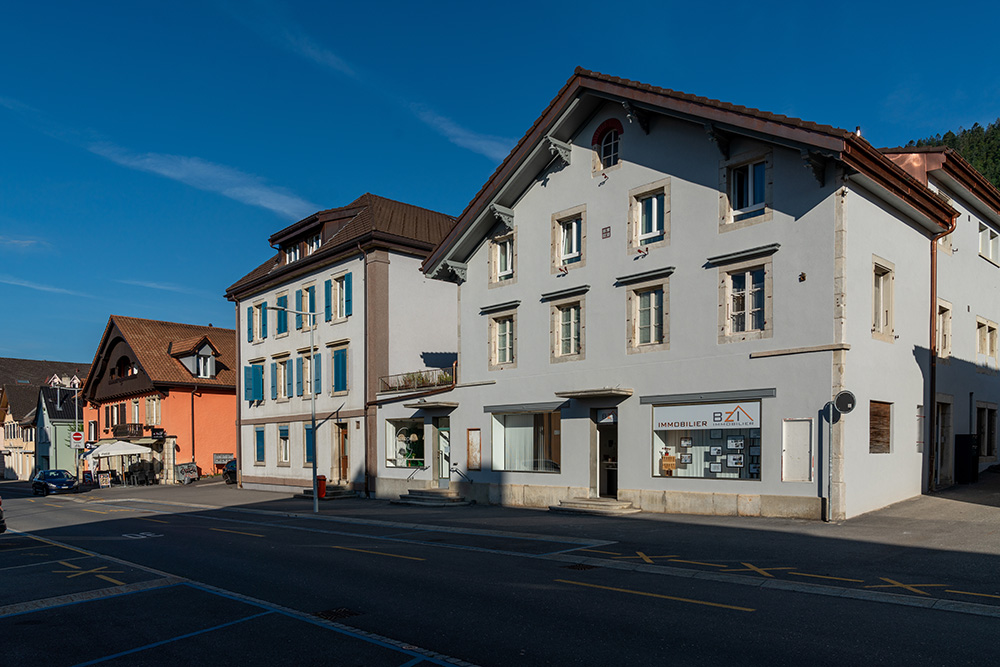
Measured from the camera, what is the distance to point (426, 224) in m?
37.0

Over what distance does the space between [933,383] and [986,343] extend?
18.5 ft

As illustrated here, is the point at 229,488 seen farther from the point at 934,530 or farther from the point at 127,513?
the point at 934,530

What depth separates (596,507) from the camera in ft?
71.6

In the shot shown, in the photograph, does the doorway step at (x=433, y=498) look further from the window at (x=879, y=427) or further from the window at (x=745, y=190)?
the window at (x=879, y=427)

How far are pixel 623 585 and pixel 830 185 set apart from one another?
11.5 m

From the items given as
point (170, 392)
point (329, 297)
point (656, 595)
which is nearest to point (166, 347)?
point (170, 392)

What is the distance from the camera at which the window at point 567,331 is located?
24.0 metres

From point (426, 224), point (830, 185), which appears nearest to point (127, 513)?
point (426, 224)

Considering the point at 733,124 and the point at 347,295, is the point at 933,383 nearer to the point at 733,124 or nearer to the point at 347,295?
the point at 733,124

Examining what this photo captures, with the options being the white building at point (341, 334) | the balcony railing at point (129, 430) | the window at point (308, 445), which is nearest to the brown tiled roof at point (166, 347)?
the balcony railing at point (129, 430)

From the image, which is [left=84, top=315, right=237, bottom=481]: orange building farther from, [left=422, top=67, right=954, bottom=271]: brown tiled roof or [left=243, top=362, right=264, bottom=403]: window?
[left=422, top=67, right=954, bottom=271]: brown tiled roof

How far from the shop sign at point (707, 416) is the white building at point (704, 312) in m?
0.06

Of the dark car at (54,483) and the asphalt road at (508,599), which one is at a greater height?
the asphalt road at (508,599)

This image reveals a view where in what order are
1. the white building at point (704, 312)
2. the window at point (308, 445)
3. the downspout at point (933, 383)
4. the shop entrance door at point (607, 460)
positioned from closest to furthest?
the white building at point (704, 312), the downspout at point (933, 383), the shop entrance door at point (607, 460), the window at point (308, 445)
